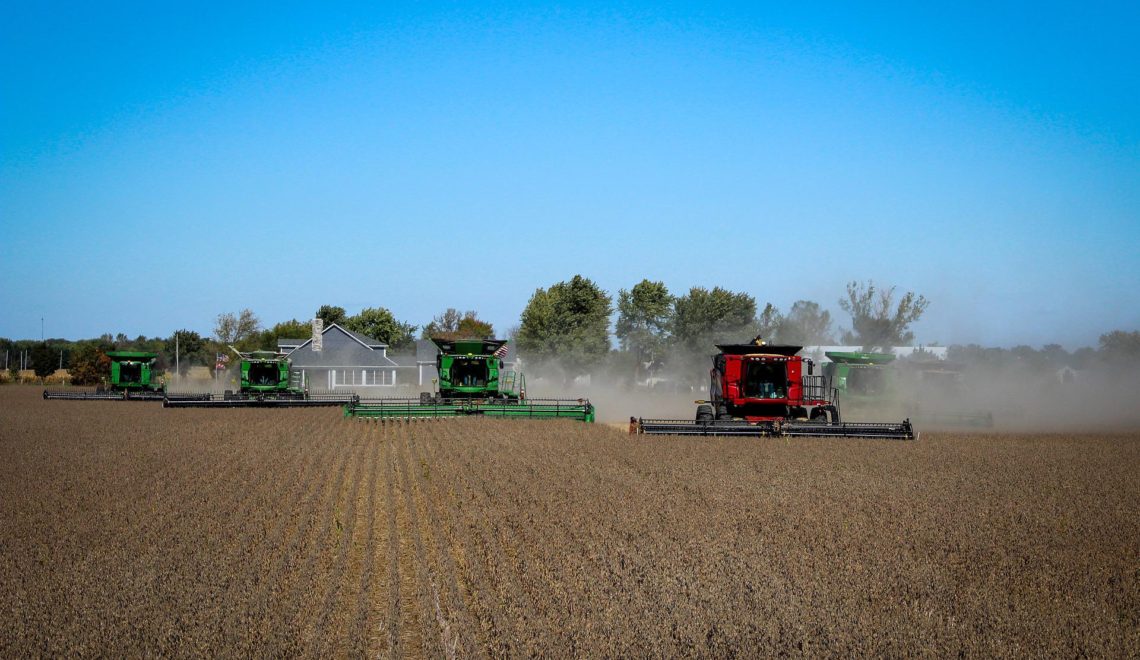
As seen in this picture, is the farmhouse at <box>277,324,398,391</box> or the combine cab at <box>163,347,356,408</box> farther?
the farmhouse at <box>277,324,398,391</box>

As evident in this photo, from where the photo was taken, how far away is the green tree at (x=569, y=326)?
3538 inches

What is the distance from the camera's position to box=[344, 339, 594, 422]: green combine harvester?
112 feet

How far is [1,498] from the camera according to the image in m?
15.3

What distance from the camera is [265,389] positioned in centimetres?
4369

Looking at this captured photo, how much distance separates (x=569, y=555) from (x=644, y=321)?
271 ft

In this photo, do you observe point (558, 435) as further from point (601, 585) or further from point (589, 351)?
point (589, 351)

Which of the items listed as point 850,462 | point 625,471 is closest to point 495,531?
point 625,471

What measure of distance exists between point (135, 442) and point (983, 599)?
74.9ft

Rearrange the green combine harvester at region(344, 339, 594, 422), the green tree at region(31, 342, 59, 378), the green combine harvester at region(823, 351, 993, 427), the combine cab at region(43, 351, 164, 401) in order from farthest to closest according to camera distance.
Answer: the green tree at region(31, 342, 59, 378), the combine cab at region(43, 351, 164, 401), the green combine harvester at region(823, 351, 993, 427), the green combine harvester at region(344, 339, 594, 422)

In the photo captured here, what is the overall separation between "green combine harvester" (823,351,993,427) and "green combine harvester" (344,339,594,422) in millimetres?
10731

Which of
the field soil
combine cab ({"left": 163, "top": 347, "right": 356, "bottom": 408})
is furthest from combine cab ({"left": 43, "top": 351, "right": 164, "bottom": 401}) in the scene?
the field soil

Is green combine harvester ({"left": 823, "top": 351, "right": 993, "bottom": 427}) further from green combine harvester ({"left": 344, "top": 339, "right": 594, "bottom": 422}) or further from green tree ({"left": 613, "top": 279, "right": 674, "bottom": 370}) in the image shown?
green tree ({"left": 613, "top": 279, "right": 674, "bottom": 370})

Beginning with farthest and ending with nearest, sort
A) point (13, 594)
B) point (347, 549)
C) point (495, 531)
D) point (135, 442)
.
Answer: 1. point (135, 442)
2. point (495, 531)
3. point (347, 549)
4. point (13, 594)

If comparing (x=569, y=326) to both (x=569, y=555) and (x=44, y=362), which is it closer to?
(x=44, y=362)
